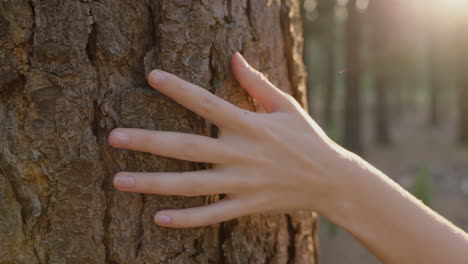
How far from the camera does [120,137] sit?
1.25m

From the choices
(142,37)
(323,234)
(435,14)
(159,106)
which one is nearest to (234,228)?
(159,106)

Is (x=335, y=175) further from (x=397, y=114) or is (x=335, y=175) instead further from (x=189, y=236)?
(x=397, y=114)

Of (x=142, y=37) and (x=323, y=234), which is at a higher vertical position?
(x=142, y=37)

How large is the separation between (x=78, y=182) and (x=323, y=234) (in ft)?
21.2

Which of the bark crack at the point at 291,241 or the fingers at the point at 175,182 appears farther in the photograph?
the bark crack at the point at 291,241

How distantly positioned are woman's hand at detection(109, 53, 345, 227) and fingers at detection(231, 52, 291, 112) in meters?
0.01

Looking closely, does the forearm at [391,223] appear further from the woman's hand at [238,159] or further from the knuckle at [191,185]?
the knuckle at [191,185]

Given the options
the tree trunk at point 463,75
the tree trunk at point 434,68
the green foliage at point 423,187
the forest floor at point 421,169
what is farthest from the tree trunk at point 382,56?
the green foliage at point 423,187

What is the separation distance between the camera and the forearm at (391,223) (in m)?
1.33

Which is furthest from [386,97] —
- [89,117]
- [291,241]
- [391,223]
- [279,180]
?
[89,117]

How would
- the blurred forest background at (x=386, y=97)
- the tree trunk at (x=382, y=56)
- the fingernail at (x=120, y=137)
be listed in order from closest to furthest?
the fingernail at (x=120, y=137)
the blurred forest background at (x=386, y=97)
the tree trunk at (x=382, y=56)

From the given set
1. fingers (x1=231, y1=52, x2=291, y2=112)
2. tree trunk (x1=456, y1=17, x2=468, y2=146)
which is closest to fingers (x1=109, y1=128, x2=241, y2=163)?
fingers (x1=231, y1=52, x2=291, y2=112)

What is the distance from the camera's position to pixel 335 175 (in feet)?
4.48

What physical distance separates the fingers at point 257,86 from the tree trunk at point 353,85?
9.49m
